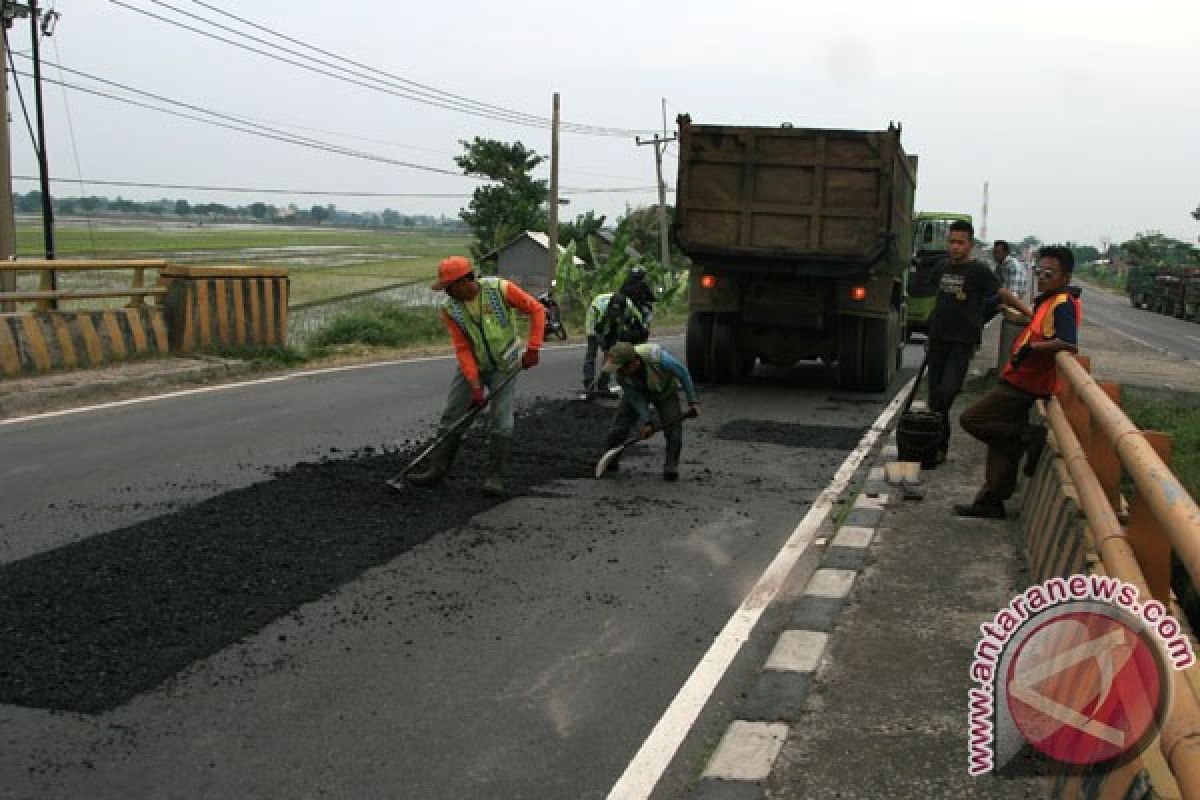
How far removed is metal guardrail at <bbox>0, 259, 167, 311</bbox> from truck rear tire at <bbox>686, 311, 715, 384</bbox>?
644 cm

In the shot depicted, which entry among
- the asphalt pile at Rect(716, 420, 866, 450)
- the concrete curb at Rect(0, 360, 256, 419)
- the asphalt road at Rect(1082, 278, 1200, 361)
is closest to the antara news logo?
the asphalt pile at Rect(716, 420, 866, 450)

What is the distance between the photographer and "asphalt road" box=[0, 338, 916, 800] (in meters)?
3.86

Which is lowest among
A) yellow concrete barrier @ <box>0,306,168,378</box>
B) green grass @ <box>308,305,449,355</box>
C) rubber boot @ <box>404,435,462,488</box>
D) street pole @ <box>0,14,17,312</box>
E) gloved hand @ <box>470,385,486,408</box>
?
green grass @ <box>308,305,449,355</box>

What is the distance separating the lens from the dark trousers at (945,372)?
30.1ft

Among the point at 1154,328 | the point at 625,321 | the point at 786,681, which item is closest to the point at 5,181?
the point at 625,321

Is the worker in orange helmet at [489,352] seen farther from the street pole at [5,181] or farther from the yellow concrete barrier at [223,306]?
the street pole at [5,181]

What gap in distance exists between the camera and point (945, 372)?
9328 mm

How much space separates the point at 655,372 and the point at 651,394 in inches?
7.4

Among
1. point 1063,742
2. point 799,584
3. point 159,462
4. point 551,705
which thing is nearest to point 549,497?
point 799,584

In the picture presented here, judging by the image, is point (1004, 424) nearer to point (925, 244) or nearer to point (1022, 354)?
point (1022, 354)

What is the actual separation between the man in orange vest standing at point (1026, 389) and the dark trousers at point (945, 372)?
5.48ft

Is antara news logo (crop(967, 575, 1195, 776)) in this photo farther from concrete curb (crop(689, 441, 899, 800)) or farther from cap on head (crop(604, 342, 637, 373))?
cap on head (crop(604, 342, 637, 373))

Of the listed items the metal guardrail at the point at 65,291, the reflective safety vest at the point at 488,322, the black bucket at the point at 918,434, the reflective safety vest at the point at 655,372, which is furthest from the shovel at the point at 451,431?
the metal guardrail at the point at 65,291

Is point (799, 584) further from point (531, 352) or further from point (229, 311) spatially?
point (229, 311)
